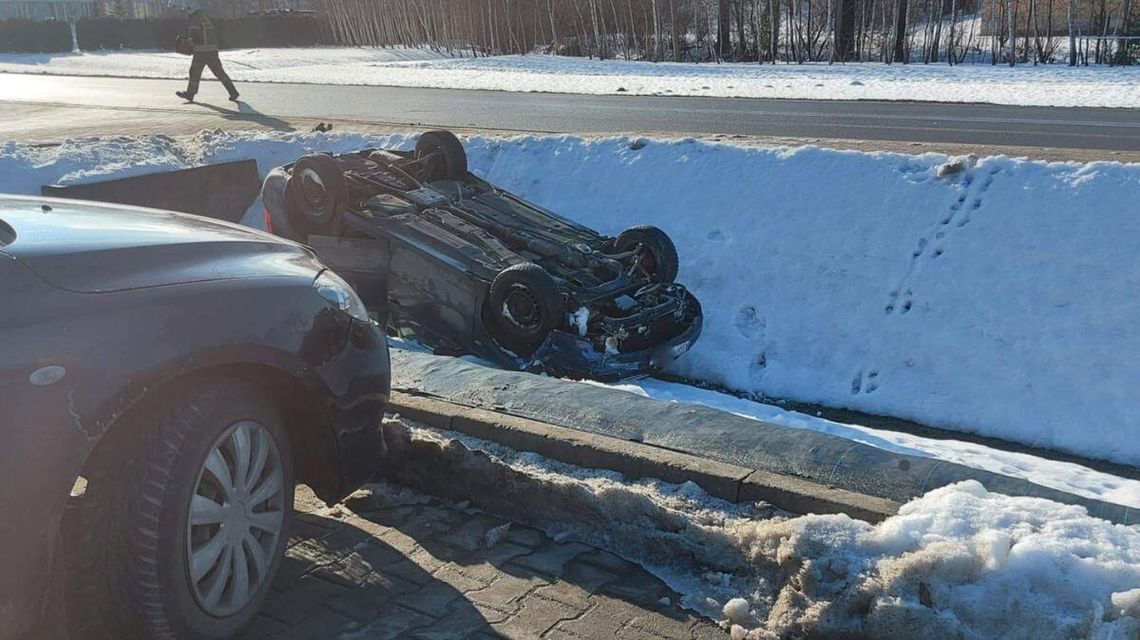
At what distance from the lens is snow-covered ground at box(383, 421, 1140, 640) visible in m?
3.07

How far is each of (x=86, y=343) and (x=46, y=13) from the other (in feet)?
246

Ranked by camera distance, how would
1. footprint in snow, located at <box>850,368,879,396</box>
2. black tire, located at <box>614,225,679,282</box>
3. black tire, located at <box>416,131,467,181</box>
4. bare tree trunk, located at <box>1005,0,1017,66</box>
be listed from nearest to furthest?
footprint in snow, located at <box>850,368,879,396</box>, black tire, located at <box>614,225,679,282</box>, black tire, located at <box>416,131,467,181</box>, bare tree trunk, located at <box>1005,0,1017,66</box>

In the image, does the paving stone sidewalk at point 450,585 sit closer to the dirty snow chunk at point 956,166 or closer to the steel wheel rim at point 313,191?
the steel wheel rim at point 313,191

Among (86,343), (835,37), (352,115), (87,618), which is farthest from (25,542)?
(835,37)

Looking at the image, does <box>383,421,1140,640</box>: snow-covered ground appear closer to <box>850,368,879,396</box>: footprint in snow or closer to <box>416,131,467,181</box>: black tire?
<box>850,368,879,396</box>: footprint in snow

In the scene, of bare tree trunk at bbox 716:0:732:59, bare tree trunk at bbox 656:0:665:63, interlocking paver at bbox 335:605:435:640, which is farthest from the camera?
bare tree trunk at bbox 656:0:665:63

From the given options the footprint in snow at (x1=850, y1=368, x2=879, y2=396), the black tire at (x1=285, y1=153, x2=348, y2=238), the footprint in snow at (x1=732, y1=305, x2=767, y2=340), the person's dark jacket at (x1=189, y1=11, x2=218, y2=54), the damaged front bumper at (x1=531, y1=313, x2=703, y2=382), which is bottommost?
the footprint in snow at (x1=850, y1=368, x2=879, y2=396)

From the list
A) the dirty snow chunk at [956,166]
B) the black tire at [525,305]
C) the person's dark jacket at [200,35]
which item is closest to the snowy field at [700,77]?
the person's dark jacket at [200,35]

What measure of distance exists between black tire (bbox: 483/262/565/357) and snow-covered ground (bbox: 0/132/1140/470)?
71.7 inches

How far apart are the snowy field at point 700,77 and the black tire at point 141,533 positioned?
16.6 metres

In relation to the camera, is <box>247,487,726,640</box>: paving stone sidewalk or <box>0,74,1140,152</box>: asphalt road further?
<box>0,74,1140,152</box>: asphalt road

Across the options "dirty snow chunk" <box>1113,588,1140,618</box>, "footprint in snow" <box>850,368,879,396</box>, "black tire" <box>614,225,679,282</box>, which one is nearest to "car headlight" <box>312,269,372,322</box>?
"dirty snow chunk" <box>1113,588,1140,618</box>

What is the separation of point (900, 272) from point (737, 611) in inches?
257

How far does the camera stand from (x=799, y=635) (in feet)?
11.1
